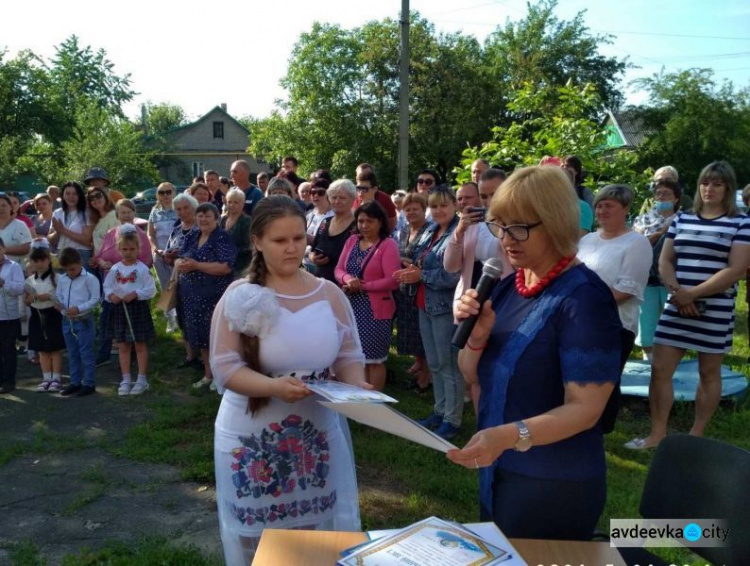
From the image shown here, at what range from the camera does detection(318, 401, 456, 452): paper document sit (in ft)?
5.49

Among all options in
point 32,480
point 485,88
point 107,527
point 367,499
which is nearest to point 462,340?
point 367,499

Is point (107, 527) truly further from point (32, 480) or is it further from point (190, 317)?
point (190, 317)

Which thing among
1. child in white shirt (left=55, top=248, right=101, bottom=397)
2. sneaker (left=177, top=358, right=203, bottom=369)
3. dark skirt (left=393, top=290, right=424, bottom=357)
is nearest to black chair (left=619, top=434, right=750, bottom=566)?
dark skirt (left=393, top=290, right=424, bottom=357)

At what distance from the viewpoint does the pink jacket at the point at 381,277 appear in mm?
5340

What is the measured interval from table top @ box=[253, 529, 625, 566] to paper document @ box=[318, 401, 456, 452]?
0.32 metres

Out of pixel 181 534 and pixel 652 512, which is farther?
pixel 181 534

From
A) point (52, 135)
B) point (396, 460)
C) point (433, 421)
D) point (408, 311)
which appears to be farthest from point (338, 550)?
point (52, 135)

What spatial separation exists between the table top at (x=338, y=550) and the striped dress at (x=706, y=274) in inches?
123

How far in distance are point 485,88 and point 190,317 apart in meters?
22.9

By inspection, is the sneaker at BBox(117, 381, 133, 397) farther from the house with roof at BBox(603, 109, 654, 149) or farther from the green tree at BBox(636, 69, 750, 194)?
the green tree at BBox(636, 69, 750, 194)

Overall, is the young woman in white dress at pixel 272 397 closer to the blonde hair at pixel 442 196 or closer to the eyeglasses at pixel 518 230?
the eyeglasses at pixel 518 230

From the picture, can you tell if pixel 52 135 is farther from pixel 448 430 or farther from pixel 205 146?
pixel 448 430

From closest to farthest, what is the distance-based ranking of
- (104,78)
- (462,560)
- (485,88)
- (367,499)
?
(462,560)
(367,499)
(485,88)
(104,78)

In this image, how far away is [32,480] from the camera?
14.6ft
